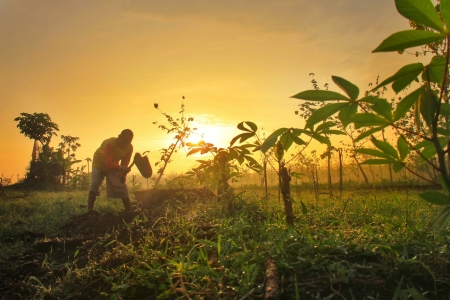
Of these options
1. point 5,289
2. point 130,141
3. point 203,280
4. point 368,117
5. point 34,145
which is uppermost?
point 34,145

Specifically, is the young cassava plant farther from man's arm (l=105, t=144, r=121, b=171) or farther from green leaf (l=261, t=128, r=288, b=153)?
man's arm (l=105, t=144, r=121, b=171)

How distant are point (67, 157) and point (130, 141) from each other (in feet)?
43.7

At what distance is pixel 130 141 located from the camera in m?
7.03

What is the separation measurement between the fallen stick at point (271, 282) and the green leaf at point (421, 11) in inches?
43.3

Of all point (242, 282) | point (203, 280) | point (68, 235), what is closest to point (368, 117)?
point (242, 282)

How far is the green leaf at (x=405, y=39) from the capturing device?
3.25ft

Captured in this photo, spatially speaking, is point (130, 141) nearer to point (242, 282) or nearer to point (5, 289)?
point (5, 289)

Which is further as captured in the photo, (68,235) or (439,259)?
(68,235)

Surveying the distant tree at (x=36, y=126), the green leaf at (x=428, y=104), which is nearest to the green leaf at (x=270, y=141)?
the green leaf at (x=428, y=104)

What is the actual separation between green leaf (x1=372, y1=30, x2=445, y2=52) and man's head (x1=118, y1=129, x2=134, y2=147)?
20.7ft

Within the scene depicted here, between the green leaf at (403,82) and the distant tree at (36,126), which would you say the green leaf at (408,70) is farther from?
the distant tree at (36,126)

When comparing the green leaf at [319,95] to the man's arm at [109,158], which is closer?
the green leaf at [319,95]

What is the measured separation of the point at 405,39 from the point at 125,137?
6309 mm

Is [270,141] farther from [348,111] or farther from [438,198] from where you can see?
[438,198]
